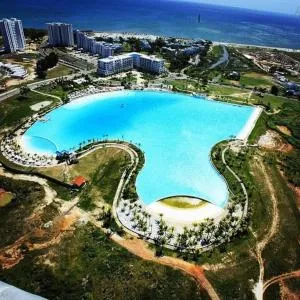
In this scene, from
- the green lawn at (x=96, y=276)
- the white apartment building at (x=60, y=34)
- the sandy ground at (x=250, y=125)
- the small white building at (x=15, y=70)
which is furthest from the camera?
the white apartment building at (x=60, y=34)

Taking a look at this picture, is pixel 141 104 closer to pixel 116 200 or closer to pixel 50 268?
pixel 116 200

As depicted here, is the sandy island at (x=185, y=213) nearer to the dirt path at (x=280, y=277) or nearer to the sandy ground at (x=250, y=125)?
the dirt path at (x=280, y=277)

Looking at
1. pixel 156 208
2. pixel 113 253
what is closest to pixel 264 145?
pixel 156 208

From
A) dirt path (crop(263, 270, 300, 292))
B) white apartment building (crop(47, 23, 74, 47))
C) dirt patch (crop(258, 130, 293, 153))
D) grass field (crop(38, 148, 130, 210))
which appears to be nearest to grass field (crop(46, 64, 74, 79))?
white apartment building (crop(47, 23, 74, 47))

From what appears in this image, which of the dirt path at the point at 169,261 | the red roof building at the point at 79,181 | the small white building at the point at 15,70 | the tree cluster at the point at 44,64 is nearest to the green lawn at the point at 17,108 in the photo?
the tree cluster at the point at 44,64

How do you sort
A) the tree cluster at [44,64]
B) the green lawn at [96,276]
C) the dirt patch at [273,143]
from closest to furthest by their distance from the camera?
the green lawn at [96,276], the dirt patch at [273,143], the tree cluster at [44,64]

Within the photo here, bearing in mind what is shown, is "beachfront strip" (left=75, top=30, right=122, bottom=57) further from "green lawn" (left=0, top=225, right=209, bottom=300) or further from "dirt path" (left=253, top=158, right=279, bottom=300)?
"green lawn" (left=0, top=225, right=209, bottom=300)
